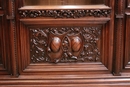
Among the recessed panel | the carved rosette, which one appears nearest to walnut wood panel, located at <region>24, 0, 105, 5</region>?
the recessed panel

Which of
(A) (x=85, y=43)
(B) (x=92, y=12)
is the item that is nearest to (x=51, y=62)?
(A) (x=85, y=43)

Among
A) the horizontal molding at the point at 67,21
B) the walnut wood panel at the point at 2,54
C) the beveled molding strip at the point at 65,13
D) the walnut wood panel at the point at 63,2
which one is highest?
the walnut wood panel at the point at 63,2

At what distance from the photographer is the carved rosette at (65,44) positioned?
109 centimetres

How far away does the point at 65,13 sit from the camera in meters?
1.06

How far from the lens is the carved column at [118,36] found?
1.05 metres

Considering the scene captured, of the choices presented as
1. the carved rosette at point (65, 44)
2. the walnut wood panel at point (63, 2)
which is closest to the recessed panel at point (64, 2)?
the walnut wood panel at point (63, 2)

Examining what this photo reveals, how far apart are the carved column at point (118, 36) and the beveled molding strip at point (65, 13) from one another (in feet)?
0.14

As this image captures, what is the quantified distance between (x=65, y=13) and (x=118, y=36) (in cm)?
24

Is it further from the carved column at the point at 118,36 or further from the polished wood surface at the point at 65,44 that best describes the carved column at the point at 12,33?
the carved column at the point at 118,36

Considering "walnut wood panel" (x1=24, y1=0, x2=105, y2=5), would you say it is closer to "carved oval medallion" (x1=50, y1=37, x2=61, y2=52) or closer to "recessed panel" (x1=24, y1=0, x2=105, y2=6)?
"recessed panel" (x1=24, y1=0, x2=105, y2=6)

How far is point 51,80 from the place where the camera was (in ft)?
3.67

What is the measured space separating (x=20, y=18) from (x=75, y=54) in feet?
0.93

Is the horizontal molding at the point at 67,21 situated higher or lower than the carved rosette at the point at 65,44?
higher

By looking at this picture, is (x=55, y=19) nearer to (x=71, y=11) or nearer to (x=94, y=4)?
(x=71, y=11)
